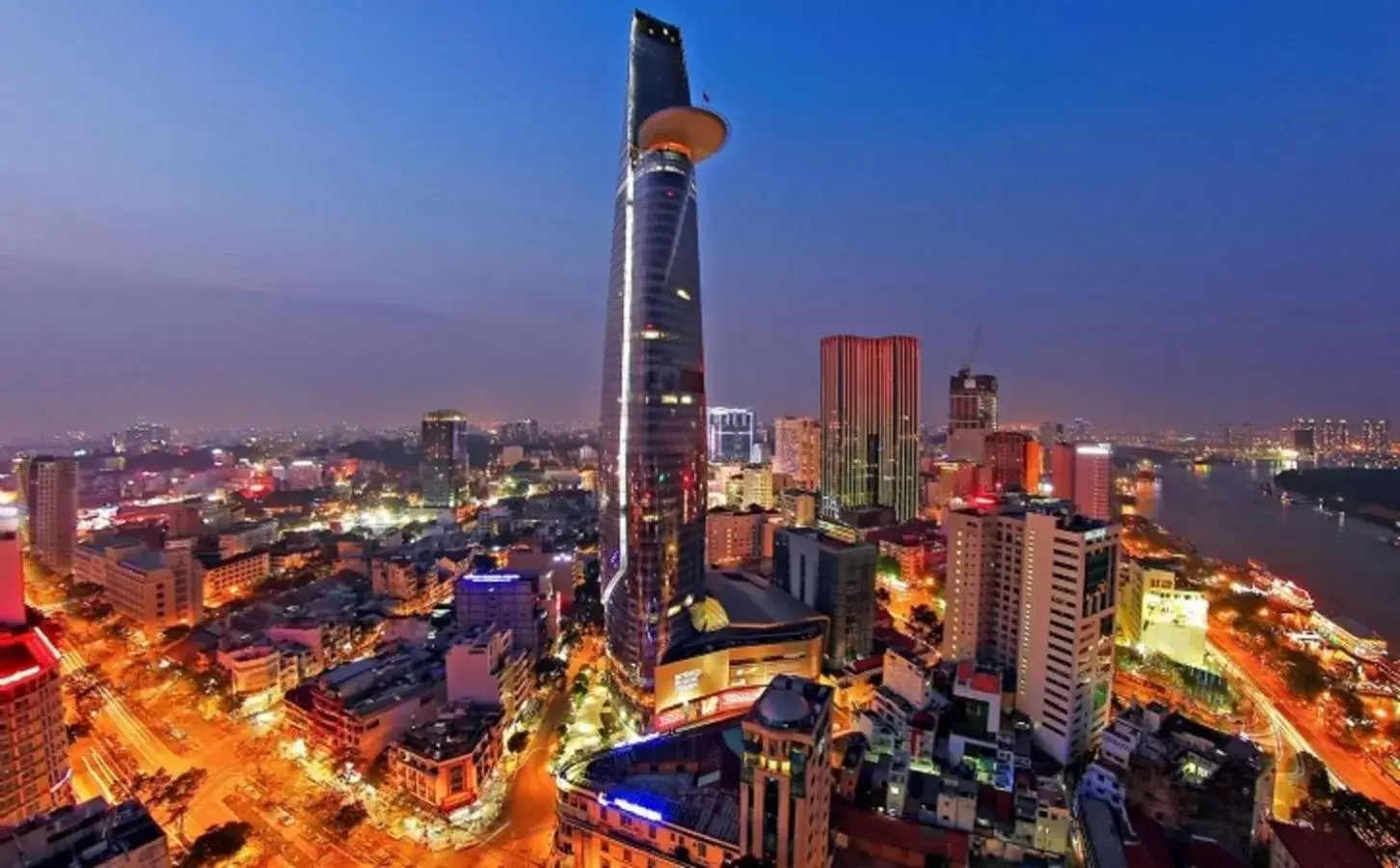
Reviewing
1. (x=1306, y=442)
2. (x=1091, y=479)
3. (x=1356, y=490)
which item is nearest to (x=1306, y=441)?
(x=1306, y=442)

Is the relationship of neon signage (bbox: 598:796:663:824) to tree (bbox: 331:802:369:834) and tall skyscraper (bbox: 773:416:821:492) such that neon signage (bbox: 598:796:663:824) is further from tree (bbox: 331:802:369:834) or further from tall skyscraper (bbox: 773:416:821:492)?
tall skyscraper (bbox: 773:416:821:492)

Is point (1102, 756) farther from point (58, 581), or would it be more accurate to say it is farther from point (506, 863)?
point (58, 581)

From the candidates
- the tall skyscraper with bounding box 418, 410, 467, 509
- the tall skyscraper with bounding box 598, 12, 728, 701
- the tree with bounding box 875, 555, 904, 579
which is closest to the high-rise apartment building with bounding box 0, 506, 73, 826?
the tall skyscraper with bounding box 598, 12, 728, 701

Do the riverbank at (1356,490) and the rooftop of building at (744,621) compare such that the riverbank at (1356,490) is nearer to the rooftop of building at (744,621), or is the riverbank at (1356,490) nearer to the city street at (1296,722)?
the city street at (1296,722)

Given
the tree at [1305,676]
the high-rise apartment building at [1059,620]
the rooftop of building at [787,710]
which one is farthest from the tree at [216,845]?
the tree at [1305,676]

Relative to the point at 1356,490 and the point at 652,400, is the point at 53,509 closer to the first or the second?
the point at 652,400

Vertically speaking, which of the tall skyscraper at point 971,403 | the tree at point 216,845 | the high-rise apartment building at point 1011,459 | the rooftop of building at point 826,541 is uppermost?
the tall skyscraper at point 971,403

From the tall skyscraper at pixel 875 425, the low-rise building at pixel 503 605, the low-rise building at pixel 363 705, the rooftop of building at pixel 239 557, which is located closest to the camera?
the low-rise building at pixel 363 705

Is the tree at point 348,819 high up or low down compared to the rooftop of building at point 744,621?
down
